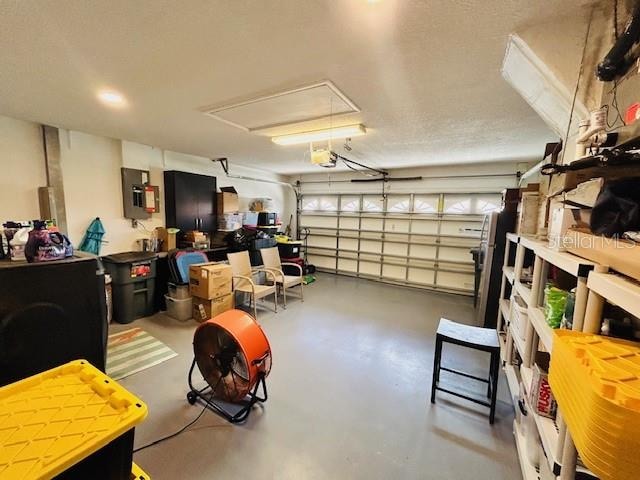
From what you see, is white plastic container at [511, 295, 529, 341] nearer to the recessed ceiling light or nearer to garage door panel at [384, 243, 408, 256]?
the recessed ceiling light

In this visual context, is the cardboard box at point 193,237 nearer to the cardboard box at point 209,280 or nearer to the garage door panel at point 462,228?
the cardboard box at point 209,280

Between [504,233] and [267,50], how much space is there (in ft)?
10.4

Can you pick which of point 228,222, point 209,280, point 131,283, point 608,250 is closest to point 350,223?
point 228,222

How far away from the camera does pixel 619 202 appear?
0.87m

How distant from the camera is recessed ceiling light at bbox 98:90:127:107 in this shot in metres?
2.15

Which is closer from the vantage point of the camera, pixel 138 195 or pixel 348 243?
pixel 138 195

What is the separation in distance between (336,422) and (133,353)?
7.04 feet

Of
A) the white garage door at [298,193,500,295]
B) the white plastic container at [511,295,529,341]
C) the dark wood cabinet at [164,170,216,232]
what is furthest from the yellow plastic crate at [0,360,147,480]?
the white garage door at [298,193,500,295]

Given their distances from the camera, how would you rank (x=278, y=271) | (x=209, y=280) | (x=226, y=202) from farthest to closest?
(x=226, y=202) < (x=278, y=271) < (x=209, y=280)

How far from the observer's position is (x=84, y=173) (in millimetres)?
3400

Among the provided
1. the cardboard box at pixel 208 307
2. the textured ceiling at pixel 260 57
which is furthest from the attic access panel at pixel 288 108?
the cardboard box at pixel 208 307

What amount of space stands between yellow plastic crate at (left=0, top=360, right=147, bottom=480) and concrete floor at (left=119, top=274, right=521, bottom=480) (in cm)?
117

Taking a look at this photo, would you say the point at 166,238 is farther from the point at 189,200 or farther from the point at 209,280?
the point at 209,280

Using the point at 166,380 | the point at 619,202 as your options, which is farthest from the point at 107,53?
the point at 619,202
